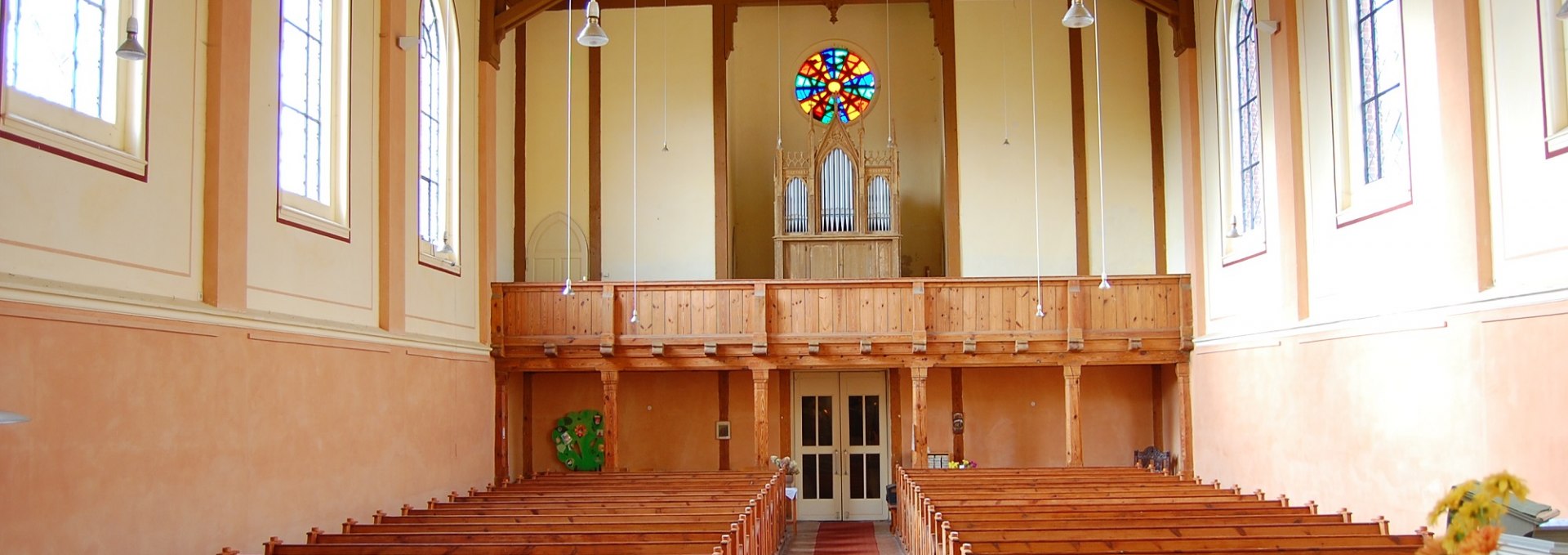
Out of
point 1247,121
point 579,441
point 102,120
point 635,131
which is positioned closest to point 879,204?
point 635,131

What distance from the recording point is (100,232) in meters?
8.79

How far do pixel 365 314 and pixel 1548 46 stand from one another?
11.4m

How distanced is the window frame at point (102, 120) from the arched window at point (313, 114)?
2238 mm

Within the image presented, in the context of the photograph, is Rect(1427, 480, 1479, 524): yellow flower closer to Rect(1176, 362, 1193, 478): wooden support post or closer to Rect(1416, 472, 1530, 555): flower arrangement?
Rect(1416, 472, 1530, 555): flower arrangement

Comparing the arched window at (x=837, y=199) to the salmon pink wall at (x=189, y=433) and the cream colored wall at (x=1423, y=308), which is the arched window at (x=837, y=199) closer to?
the cream colored wall at (x=1423, y=308)

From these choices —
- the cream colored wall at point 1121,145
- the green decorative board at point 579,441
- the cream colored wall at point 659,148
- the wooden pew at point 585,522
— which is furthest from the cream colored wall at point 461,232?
the cream colored wall at point 1121,145

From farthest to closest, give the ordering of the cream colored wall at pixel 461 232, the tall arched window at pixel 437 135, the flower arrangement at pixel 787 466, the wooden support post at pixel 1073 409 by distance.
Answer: the flower arrangement at pixel 787 466 → the wooden support post at pixel 1073 409 → the tall arched window at pixel 437 135 → the cream colored wall at pixel 461 232

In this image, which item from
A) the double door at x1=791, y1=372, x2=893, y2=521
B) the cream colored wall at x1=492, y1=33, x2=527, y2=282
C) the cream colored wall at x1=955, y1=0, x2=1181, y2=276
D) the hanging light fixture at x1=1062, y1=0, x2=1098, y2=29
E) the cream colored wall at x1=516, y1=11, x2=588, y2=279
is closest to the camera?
the hanging light fixture at x1=1062, y1=0, x2=1098, y2=29

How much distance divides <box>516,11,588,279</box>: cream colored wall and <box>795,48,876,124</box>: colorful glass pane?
14.5 feet

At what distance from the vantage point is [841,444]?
20703 millimetres

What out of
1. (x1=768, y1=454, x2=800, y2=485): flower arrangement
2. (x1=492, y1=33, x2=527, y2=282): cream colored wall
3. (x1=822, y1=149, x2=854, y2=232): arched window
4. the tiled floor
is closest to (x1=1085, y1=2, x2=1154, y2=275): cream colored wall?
(x1=822, y1=149, x2=854, y2=232): arched window

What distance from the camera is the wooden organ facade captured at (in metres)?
19.7

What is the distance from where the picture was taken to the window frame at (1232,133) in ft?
50.7

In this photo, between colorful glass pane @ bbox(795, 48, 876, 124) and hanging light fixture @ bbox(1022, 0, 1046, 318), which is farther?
colorful glass pane @ bbox(795, 48, 876, 124)
